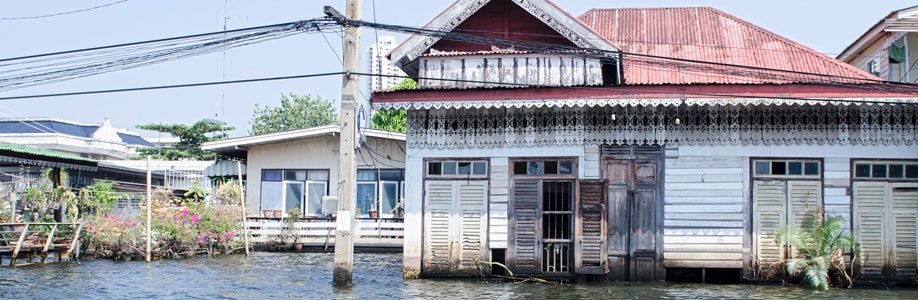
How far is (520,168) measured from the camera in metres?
16.0

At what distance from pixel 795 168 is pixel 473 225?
18.7ft

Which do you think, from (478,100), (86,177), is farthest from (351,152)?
(86,177)

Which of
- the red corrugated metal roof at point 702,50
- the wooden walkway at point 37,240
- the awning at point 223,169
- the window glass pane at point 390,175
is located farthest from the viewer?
the awning at point 223,169

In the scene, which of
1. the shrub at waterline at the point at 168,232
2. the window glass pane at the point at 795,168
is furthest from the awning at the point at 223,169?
the window glass pane at the point at 795,168

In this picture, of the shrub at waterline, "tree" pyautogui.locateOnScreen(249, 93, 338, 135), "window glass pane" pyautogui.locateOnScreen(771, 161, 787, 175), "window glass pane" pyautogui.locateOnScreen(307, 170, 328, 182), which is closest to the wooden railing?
the shrub at waterline

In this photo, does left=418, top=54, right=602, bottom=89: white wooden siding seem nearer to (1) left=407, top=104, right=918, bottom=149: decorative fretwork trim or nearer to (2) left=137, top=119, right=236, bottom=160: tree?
(1) left=407, top=104, right=918, bottom=149: decorative fretwork trim

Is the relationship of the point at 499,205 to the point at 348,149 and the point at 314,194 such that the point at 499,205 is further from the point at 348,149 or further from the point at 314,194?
the point at 314,194

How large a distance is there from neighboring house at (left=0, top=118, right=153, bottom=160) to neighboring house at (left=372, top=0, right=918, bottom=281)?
3128cm

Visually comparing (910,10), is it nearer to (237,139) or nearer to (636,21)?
(636,21)

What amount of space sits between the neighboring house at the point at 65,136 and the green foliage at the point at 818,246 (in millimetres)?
35918

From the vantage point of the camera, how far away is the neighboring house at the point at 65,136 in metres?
42.0

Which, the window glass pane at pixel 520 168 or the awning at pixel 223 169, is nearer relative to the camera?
the window glass pane at pixel 520 168

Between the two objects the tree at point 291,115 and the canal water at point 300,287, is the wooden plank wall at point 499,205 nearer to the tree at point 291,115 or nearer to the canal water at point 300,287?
the canal water at point 300,287

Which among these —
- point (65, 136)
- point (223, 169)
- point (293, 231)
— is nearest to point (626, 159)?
point (293, 231)
